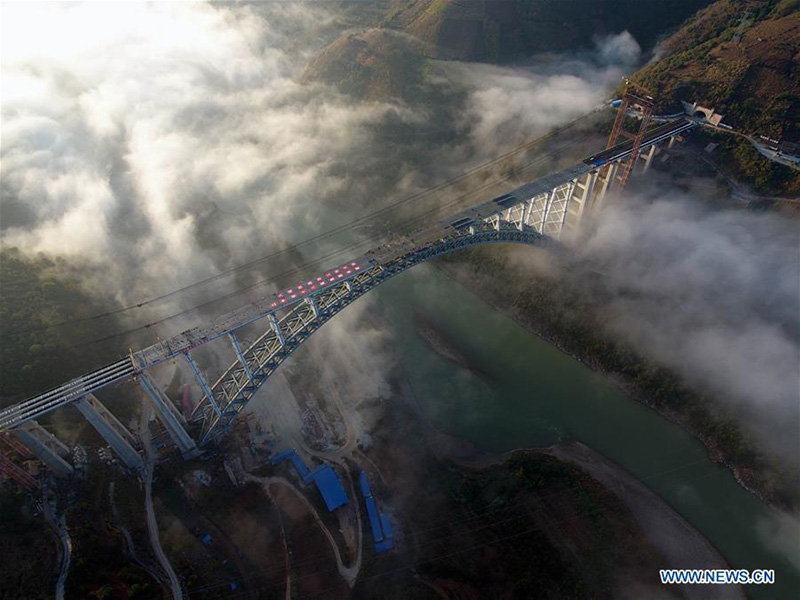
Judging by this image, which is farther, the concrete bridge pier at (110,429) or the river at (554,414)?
the river at (554,414)

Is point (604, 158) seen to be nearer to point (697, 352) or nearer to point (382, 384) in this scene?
point (697, 352)

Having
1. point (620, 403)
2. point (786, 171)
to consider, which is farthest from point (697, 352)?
point (786, 171)

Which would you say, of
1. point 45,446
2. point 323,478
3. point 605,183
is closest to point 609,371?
point 605,183

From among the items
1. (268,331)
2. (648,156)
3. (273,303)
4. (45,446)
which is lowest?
(45,446)

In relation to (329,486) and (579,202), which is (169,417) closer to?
(329,486)

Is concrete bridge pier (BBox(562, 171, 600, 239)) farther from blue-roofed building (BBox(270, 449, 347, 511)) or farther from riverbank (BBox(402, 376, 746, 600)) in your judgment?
blue-roofed building (BBox(270, 449, 347, 511))

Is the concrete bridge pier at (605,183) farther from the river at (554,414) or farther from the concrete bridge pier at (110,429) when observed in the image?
the concrete bridge pier at (110,429)

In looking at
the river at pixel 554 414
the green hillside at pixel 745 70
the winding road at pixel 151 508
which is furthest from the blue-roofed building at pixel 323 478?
the green hillside at pixel 745 70
